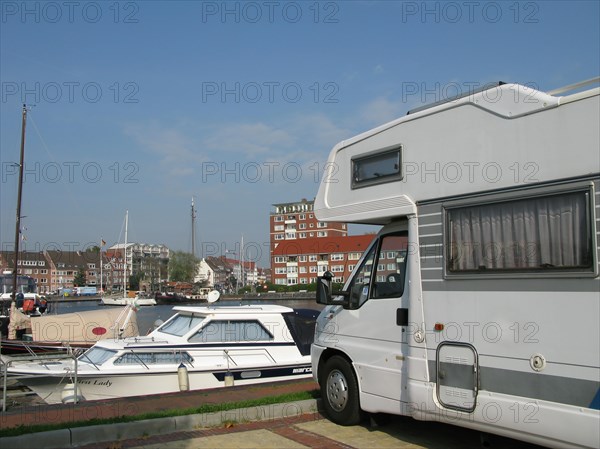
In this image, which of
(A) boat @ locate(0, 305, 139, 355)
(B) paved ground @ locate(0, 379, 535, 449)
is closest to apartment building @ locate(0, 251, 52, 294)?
(A) boat @ locate(0, 305, 139, 355)

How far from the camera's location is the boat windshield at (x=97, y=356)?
1260 centimetres

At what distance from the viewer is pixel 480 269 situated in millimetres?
5691

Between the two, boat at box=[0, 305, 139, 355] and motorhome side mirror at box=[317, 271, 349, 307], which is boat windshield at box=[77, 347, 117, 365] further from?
motorhome side mirror at box=[317, 271, 349, 307]

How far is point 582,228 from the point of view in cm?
490

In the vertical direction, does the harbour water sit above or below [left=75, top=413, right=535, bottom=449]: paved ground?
below

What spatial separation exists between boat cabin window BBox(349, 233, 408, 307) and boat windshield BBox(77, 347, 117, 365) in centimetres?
729

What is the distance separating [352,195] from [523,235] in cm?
244

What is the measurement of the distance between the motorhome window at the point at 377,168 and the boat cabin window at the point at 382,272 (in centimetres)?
71

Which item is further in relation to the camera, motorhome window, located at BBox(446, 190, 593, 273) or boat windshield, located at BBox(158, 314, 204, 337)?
boat windshield, located at BBox(158, 314, 204, 337)

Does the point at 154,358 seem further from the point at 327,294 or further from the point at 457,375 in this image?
the point at 457,375

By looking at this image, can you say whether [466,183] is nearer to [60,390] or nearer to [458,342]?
[458,342]

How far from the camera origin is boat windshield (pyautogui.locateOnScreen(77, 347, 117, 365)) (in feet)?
41.3

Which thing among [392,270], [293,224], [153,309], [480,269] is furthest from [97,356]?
[293,224]

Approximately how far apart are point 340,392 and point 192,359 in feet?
19.6
